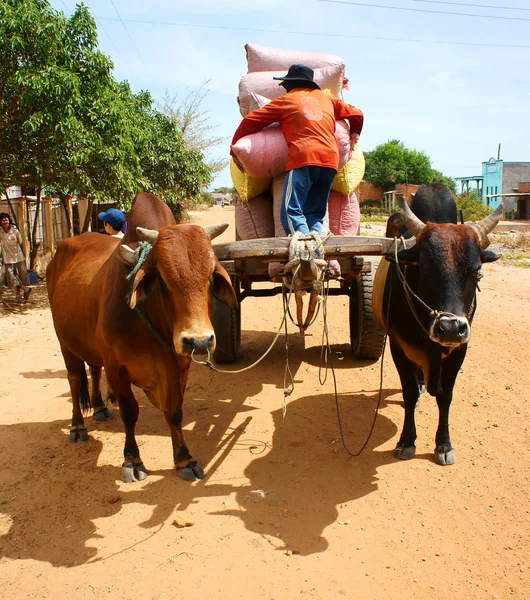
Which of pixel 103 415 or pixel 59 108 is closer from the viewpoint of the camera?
pixel 103 415

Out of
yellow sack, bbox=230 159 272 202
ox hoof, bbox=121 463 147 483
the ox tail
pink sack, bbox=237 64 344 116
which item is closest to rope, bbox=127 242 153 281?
ox hoof, bbox=121 463 147 483

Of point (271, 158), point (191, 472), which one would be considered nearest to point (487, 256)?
point (271, 158)

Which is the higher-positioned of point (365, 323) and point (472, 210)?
point (472, 210)

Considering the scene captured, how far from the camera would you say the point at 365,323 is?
5.78 m

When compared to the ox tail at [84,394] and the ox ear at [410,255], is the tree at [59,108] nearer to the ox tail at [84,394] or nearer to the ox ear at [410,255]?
the ox tail at [84,394]

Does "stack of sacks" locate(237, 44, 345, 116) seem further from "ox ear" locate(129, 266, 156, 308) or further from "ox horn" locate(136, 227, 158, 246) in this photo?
"ox ear" locate(129, 266, 156, 308)

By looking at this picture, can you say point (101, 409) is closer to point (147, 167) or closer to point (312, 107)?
point (312, 107)

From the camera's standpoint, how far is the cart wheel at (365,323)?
567 cm

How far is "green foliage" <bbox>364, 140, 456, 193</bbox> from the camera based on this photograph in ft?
137

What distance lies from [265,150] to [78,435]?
2719mm

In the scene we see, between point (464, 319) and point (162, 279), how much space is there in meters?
1.74

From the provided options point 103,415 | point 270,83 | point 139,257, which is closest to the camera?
point 139,257

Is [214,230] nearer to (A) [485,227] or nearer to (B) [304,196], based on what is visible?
(B) [304,196]

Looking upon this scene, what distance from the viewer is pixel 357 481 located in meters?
3.68
